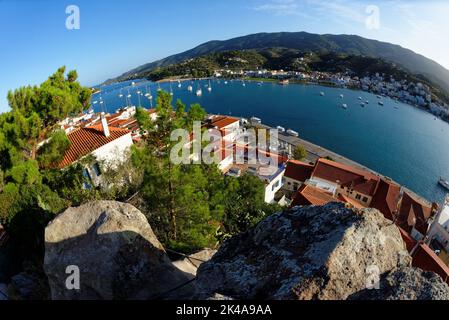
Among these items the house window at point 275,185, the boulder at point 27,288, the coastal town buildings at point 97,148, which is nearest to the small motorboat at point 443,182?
the house window at point 275,185

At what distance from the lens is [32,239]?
11.0 meters

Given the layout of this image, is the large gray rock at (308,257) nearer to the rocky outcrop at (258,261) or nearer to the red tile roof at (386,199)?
the rocky outcrop at (258,261)

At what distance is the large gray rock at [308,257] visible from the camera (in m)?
Answer: 3.56

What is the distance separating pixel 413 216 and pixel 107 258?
34972 mm

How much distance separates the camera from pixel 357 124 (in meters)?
83.0

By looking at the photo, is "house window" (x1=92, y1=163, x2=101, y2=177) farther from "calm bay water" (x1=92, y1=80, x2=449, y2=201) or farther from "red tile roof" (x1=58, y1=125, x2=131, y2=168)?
"calm bay water" (x1=92, y1=80, x2=449, y2=201)

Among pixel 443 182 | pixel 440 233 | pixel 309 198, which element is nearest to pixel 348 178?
pixel 440 233

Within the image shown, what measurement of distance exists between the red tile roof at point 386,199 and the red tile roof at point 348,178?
0.77 meters

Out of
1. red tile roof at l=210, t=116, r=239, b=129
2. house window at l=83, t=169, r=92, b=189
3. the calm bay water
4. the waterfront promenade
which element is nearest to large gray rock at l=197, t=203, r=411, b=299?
house window at l=83, t=169, r=92, b=189

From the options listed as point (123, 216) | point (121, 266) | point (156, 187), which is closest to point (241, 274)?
point (121, 266)

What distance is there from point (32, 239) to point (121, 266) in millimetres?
7611
